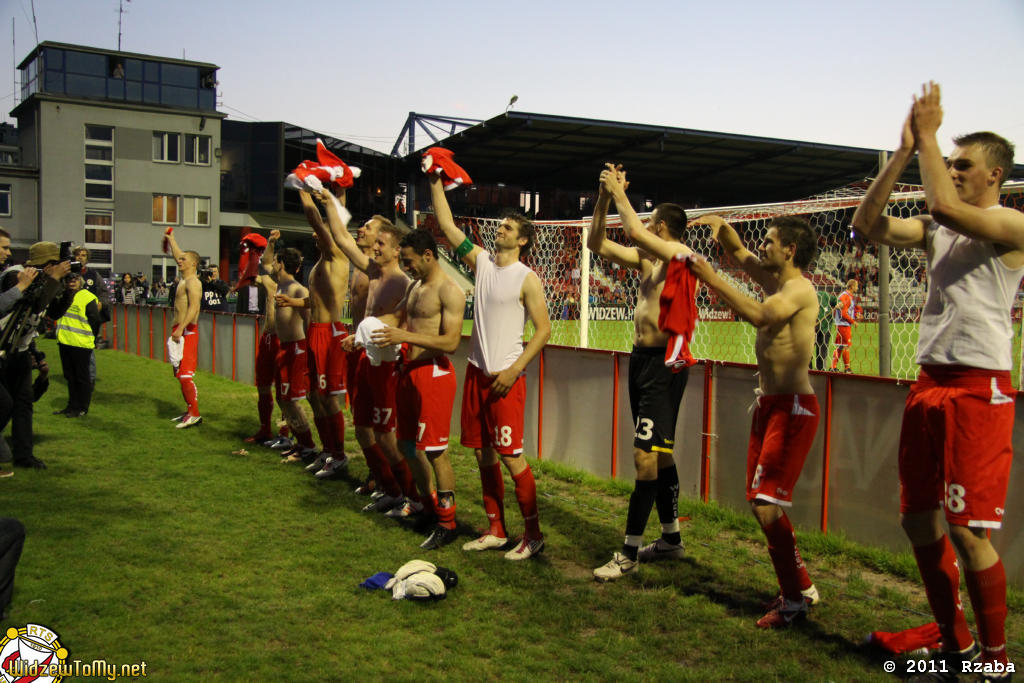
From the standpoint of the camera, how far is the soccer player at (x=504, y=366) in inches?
201

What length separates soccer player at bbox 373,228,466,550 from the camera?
540cm

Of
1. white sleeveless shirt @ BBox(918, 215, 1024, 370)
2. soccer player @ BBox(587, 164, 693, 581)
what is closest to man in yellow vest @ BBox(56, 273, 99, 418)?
soccer player @ BBox(587, 164, 693, 581)

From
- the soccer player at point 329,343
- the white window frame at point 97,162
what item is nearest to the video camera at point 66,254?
the soccer player at point 329,343

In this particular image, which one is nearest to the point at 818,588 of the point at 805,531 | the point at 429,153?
the point at 805,531

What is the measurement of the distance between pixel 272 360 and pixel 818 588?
6.17m

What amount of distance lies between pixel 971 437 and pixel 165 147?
44308 mm

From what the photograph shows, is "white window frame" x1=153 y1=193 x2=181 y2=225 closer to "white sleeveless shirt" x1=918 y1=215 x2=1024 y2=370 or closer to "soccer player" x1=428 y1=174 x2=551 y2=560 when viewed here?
"soccer player" x1=428 y1=174 x2=551 y2=560

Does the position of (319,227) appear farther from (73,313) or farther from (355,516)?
(73,313)

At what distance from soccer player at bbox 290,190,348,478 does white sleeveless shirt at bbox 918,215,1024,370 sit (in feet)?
17.1

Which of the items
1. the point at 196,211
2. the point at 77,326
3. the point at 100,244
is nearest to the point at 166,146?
the point at 196,211

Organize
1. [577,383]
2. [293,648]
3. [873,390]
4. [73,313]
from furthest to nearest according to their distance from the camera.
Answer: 1. [73,313]
2. [577,383]
3. [873,390]
4. [293,648]

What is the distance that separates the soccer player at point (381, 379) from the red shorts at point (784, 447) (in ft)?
9.25

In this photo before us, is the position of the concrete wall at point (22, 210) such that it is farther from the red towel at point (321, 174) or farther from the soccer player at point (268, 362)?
the red towel at point (321, 174)

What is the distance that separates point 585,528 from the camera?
5961 millimetres
